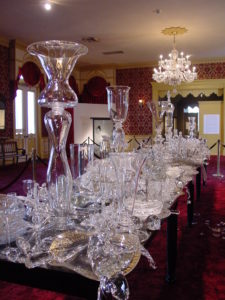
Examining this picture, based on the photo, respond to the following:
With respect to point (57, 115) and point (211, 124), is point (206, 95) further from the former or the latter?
point (57, 115)

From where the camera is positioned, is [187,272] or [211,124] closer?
[187,272]

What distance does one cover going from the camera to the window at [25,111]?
9.66 meters

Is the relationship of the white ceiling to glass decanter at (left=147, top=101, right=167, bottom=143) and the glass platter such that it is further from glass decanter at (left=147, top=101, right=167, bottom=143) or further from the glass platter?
the glass platter

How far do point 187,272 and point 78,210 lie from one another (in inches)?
50.2

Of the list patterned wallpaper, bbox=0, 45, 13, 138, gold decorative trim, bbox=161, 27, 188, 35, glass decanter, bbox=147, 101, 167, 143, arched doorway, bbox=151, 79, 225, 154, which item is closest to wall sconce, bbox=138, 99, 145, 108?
arched doorway, bbox=151, 79, 225, 154

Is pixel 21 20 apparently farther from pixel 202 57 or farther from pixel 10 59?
pixel 202 57

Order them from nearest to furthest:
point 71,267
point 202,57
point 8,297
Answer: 1. point 71,267
2. point 8,297
3. point 202,57

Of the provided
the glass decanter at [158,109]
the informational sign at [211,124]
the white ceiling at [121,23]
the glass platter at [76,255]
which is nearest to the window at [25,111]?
the white ceiling at [121,23]

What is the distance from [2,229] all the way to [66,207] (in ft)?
0.96

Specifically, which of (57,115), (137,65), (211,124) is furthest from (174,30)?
(57,115)

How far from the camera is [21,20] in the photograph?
7047mm

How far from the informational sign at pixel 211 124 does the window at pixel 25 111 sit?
586 centimetres

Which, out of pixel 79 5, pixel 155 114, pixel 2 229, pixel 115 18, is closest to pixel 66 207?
pixel 2 229

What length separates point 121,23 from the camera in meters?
7.18
